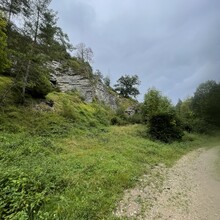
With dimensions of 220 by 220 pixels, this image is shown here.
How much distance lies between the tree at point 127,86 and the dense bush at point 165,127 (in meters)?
39.7

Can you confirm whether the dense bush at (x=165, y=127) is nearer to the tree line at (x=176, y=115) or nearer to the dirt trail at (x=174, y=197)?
the tree line at (x=176, y=115)

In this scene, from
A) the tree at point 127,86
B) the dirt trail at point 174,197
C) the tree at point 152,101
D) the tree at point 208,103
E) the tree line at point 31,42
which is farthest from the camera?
the tree at point 127,86

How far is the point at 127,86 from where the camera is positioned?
64.6 metres

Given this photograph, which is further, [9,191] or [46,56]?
[46,56]

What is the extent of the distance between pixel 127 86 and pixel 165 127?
4192 centimetres

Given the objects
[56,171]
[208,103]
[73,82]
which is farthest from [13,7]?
[208,103]

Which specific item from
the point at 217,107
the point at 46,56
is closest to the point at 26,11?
the point at 46,56

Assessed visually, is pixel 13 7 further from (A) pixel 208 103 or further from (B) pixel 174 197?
(A) pixel 208 103

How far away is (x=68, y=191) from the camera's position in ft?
23.7

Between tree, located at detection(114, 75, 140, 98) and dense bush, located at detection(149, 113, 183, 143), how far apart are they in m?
39.7

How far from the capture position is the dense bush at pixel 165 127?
918 inches

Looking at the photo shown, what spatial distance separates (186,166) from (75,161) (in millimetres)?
7874

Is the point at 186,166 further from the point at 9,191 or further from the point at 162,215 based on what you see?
the point at 9,191

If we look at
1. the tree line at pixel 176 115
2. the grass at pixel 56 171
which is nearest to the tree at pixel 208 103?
the tree line at pixel 176 115
